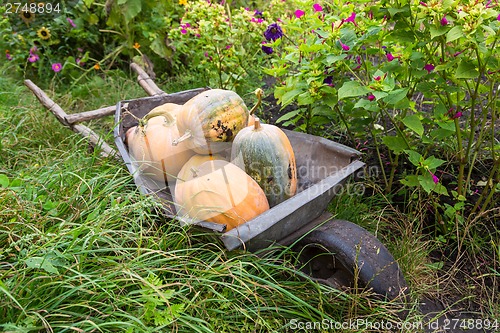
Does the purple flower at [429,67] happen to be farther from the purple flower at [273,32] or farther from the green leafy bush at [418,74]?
the purple flower at [273,32]

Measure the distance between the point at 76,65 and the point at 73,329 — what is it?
10.5 feet

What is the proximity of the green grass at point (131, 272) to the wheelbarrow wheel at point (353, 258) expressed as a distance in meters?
0.07

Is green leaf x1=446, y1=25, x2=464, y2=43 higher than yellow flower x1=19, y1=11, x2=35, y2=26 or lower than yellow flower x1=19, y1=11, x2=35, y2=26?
higher

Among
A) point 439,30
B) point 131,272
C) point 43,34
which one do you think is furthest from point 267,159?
point 43,34

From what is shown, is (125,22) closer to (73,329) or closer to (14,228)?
(14,228)

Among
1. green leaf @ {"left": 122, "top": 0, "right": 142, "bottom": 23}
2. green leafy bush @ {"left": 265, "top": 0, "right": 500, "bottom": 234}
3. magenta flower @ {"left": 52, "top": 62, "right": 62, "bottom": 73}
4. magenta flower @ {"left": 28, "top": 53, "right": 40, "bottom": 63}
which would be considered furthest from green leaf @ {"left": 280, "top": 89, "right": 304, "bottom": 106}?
magenta flower @ {"left": 28, "top": 53, "right": 40, "bottom": 63}

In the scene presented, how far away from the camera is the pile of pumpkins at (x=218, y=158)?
6.28ft

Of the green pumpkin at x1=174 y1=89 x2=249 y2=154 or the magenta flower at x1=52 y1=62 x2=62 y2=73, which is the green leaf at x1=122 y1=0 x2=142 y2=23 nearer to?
the magenta flower at x1=52 y1=62 x2=62 y2=73

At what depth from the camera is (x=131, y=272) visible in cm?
172

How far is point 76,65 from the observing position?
4230 millimetres

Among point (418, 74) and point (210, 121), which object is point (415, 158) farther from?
point (210, 121)

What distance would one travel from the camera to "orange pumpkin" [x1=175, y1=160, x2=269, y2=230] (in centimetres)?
190

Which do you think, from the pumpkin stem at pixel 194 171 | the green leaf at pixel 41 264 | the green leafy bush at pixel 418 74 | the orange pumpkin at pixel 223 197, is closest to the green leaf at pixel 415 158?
the green leafy bush at pixel 418 74

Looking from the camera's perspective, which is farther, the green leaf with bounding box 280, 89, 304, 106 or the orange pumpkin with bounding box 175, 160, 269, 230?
the green leaf with bounding box 280, 89, 304, 106
